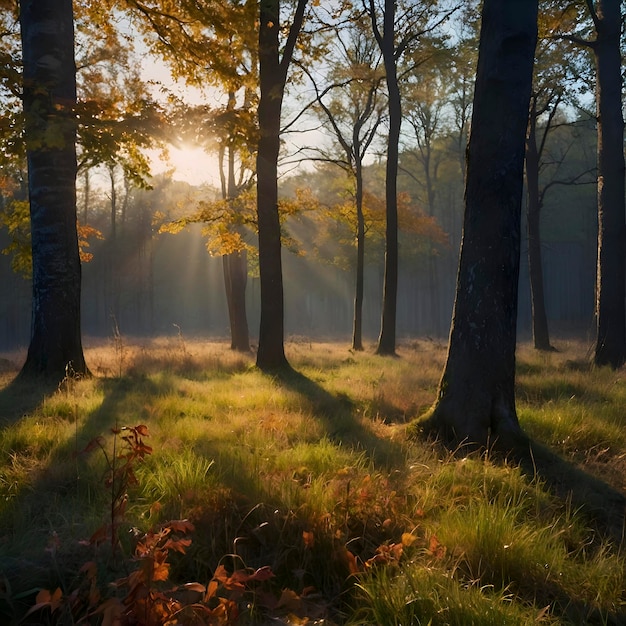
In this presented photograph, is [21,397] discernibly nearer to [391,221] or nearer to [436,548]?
[436,548]

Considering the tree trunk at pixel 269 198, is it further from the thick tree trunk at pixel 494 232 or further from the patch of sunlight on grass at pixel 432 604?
the patch of sunlight on grass at pixel 432 604

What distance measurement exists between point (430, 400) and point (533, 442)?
2.48m

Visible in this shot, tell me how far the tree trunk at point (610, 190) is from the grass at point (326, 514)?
5436 millimetres

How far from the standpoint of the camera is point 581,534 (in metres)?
3.28

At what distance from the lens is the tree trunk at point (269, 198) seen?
1017 centimetres

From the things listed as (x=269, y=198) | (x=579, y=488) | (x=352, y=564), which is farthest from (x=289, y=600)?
(x=269, y=198)

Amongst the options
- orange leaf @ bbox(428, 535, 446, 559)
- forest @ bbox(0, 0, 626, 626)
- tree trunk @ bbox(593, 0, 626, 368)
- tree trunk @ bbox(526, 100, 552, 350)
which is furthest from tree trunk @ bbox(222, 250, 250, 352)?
orange leaf @ bbox(428, 535, 446, 559)

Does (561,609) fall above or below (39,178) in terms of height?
below

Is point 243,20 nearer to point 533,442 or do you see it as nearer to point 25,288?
point 533,442

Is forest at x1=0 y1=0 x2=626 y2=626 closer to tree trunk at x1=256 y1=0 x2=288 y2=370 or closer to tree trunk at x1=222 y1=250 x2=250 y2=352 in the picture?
tree trunk at x1=256 y1=0 x2=288 y2=370

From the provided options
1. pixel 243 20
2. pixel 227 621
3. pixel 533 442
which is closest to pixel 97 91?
pixel 243 20

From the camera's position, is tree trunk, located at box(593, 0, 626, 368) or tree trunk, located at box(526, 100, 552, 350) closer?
tree trunk, located at box(593, 0, 626, 368)

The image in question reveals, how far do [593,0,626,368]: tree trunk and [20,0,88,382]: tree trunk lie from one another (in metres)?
10.1

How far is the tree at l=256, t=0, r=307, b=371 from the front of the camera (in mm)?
10180
